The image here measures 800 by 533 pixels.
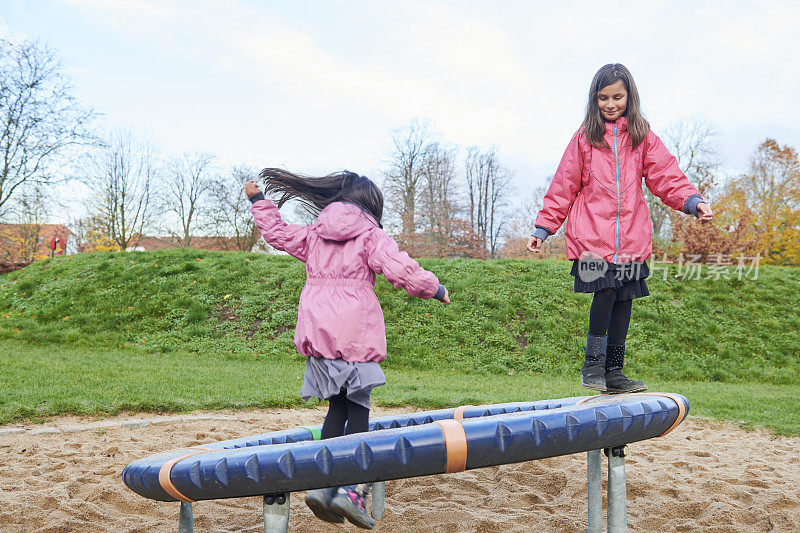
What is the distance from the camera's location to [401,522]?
10.7 ft

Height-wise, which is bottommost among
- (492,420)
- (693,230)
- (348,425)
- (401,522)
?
(401,522)

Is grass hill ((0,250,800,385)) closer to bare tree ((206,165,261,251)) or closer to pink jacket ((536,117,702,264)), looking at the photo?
pink jacket ((536,117,702,264))

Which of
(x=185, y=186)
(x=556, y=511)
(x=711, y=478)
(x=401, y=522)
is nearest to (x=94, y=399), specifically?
(x=401, y=522)

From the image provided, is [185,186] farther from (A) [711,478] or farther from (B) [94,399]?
(A) [711,478]

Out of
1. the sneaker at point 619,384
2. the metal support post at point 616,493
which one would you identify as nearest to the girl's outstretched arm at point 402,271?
the metal support post at point 616,493

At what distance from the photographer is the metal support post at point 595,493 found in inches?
117

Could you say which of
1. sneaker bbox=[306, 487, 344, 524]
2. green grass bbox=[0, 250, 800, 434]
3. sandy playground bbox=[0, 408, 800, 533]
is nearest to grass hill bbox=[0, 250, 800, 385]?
green grass bbox=[0, 250, 800, 434]

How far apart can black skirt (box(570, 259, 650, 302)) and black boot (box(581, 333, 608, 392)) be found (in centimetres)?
30

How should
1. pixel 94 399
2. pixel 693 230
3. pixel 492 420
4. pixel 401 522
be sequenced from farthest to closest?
pixel 693 230, pixel 94 399, pixel 401 522, pixel 492 420

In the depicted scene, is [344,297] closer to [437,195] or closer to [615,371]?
[615,371]

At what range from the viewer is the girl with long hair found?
265 centimetres

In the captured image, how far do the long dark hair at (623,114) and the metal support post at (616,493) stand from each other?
65.1 inches

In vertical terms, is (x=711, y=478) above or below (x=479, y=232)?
below

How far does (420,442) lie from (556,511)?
1802 millimetres
